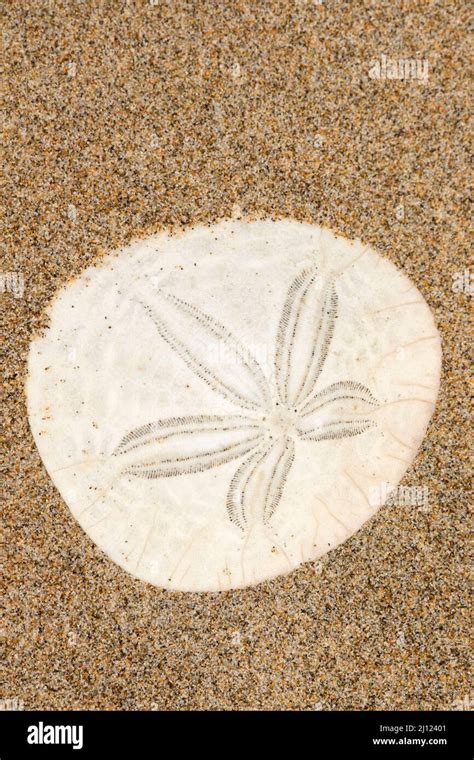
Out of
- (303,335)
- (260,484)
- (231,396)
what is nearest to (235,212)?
(303,335)

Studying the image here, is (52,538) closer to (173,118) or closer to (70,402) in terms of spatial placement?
(70,402)

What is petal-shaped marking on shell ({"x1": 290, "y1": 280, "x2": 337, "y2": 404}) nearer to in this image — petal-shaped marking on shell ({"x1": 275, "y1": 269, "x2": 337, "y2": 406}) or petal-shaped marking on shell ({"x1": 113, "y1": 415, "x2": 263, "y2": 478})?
petal-shaped marking on shell ({"x1": 275, "y1": 269, "x2": 337, "y2": 406})

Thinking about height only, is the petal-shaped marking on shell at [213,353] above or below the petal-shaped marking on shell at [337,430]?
above

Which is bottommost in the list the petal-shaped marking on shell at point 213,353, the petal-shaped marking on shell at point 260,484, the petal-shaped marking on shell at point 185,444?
the petal-shaped marking on shell at point 260,484

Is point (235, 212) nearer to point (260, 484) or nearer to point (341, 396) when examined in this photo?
point (341, 396)

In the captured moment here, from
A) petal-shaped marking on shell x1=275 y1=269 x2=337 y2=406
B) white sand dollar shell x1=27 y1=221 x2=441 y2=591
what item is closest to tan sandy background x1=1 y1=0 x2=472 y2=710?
white sand dollar shell x1=27 y1=221 x2=441 y2=591

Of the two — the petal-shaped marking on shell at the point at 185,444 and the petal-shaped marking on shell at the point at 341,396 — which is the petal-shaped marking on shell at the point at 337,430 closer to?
the petal-shaped marking on shell at the point at 341,396

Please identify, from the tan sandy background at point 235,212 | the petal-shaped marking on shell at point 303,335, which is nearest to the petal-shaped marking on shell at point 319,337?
the petal-shaped marking on shell at point 303,335
